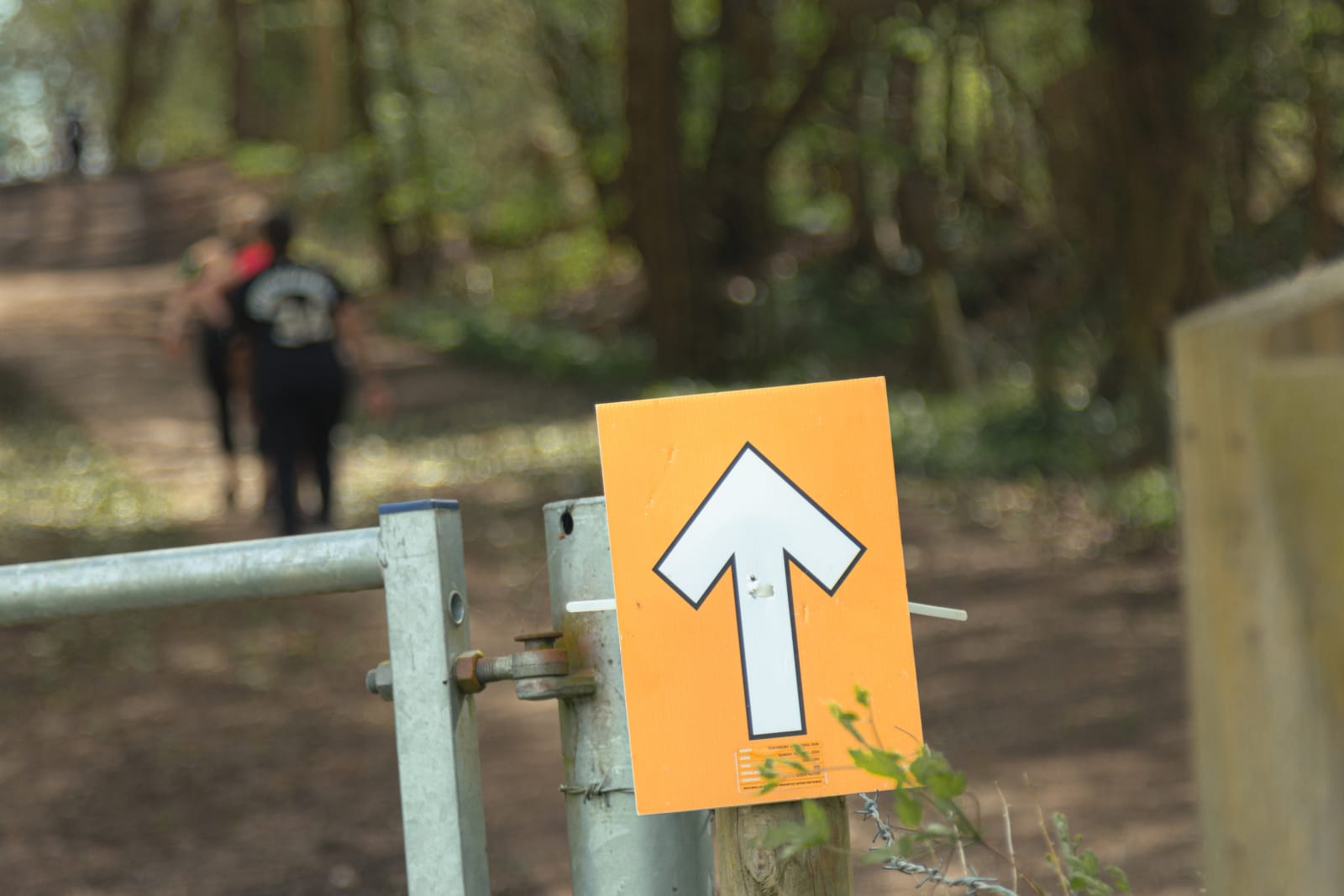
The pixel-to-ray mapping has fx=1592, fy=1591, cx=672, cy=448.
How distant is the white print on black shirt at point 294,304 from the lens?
867cm

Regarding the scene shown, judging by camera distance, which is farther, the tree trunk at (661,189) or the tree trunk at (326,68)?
the tree trunk at (326,68)

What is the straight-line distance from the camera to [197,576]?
5.30 feet

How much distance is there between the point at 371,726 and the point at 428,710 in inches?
215

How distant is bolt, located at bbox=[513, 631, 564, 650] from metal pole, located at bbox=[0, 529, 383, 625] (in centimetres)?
16

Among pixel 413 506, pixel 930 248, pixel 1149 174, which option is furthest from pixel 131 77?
pixel 413 506

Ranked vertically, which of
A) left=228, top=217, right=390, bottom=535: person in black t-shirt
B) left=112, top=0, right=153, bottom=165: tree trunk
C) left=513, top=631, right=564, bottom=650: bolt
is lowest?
left=513, top=631, right=564, bottom=650: bolt

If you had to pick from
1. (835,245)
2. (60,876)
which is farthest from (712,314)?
(60,876)

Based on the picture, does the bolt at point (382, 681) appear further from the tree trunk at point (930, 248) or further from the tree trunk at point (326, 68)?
the tree trunk at point (326, 68)

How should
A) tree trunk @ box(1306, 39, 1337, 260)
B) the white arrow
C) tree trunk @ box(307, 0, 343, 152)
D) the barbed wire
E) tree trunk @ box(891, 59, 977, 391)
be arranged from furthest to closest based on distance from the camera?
1. tree trunk @ box(307, 0, 343, 152)
2. tree trunk @ box(891, 59, 977, 391)
3. tree trunk @ box(1306, 39, 1337, 260)
4. the barbed wire
5. the white arrow

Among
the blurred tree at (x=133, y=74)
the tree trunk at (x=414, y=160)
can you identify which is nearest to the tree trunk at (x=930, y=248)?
the tree trunk at (x=414, y=160)

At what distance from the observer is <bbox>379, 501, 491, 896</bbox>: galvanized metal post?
5.09 feet

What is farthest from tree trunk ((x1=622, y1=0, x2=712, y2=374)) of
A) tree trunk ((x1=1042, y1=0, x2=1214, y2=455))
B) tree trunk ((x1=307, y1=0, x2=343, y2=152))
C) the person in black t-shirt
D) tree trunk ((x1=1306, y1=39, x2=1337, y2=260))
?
tree trunk ((x1=307, y1=0, x2=343, y2=152))

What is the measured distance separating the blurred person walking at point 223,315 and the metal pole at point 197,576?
758 cm

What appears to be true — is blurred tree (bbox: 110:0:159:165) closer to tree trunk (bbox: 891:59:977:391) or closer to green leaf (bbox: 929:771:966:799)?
tree trunk (bbox: 891:59:977:391)
